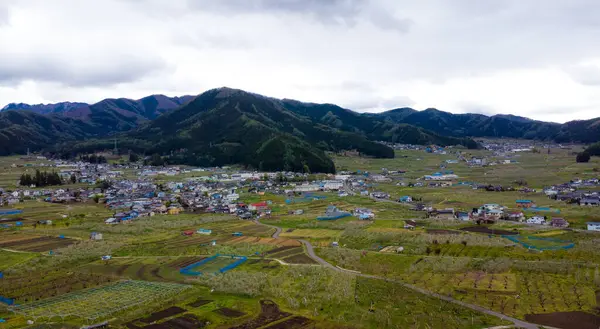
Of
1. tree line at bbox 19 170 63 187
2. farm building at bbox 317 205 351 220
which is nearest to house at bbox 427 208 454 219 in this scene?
farm building at bbox 317 205 351 220

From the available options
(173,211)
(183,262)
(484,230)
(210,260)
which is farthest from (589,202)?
(173,211)

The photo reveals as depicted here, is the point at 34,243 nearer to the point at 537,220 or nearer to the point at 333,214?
the point at 333,214

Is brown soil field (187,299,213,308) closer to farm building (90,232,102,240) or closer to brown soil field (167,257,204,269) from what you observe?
brown soil field (167,257,204,269)

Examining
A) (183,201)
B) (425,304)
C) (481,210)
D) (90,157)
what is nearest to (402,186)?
(481,210)

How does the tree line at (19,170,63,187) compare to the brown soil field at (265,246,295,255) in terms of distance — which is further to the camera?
the tree line at (19,170,63,187)

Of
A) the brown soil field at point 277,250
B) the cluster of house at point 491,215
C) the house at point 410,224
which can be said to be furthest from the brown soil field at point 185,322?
the cluster of house at point 491,215

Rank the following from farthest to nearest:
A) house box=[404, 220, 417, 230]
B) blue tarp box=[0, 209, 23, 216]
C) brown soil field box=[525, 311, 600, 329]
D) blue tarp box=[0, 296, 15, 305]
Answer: blue tarp box=[0, 209, 23, 216], house box=[404, 220, 417, 230], blue tarp box=[0, 296, 15, 305], brown soil field box=[525, 311, 600, 329]

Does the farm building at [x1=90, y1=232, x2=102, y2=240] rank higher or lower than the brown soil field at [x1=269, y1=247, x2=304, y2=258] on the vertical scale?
higher
